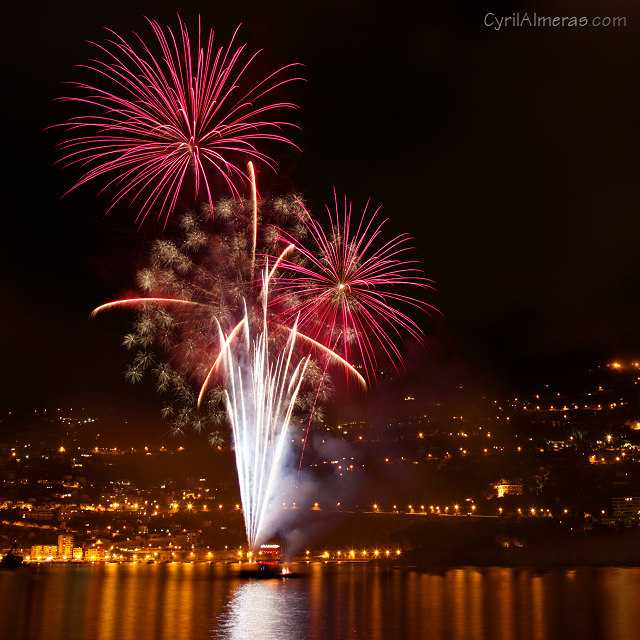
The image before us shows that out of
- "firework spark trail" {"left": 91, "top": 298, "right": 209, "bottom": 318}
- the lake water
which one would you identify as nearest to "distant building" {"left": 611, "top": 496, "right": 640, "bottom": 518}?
the lake water

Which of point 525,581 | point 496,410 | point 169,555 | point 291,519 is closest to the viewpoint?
point 525,581

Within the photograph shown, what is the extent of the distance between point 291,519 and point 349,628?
64618mm

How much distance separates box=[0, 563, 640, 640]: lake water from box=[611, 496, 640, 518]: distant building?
5202cm

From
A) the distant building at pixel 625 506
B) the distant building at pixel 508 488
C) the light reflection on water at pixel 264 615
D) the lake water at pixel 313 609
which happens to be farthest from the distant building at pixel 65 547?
the distant building at pixel 625 506

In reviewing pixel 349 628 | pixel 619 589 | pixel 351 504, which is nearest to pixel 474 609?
pixel 349 628

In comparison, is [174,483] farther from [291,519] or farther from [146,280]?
[146,280]

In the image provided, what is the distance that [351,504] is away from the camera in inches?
4129

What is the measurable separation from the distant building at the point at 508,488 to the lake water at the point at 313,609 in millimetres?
56672

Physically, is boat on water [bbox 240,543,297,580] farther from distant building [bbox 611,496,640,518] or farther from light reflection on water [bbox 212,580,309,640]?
distant building [bbox 611,496,640,518]

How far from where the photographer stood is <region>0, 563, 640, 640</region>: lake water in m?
27.9

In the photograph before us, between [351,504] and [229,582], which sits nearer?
[229,582]

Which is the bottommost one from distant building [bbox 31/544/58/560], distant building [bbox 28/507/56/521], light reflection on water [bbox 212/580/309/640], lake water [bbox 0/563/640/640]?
lake water [bbox 0/563/640/640]

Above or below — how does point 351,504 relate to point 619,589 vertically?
above

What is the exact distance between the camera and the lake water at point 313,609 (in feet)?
91.6
